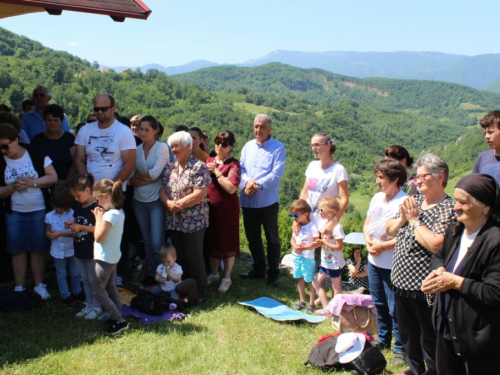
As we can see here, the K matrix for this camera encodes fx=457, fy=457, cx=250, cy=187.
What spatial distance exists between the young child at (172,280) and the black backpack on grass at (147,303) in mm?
258

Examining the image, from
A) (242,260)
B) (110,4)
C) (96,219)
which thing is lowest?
(242,260)

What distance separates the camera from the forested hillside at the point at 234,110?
39.4 meters

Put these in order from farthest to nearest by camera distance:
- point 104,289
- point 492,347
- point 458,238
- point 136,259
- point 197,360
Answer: point 136,259 < point 104,289 < point 197,360 < point 458,238 < point 492,347

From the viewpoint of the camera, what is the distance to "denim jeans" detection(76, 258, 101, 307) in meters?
4.37

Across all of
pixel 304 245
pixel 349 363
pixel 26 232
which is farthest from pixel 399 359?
pixel 26 232

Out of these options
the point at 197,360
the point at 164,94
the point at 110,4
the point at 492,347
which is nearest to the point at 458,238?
the point at 492,347

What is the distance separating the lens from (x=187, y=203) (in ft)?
15.5

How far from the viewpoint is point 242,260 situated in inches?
291

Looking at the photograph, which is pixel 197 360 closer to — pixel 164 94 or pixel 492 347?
pixel 492 347

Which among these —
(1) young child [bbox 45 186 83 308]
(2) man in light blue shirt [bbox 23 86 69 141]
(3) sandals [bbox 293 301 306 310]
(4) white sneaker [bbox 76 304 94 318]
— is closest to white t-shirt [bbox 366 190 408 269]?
(3) sandals [bbox 293 301 306 310]

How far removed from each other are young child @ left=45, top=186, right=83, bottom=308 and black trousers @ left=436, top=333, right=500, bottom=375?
351 centimetres

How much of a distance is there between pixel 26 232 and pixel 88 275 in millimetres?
857

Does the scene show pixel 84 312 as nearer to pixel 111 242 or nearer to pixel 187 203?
pixel 111 242

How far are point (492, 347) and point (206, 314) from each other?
112 inches
